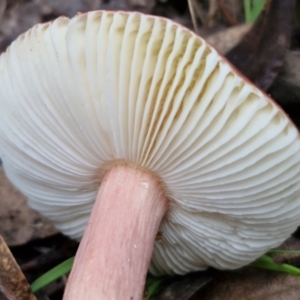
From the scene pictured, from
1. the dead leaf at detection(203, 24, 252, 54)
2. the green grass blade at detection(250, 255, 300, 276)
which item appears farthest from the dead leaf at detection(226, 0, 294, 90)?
the green grass blade at detection(250, 255, 300, 276)

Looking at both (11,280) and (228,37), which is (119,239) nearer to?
(11,280)

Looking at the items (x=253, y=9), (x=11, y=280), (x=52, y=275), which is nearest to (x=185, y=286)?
(x=52, y=275)

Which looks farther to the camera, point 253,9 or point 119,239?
point 253,9

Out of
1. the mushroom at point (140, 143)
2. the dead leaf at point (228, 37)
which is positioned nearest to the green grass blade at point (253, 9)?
the dead leaf at point (228, 37)

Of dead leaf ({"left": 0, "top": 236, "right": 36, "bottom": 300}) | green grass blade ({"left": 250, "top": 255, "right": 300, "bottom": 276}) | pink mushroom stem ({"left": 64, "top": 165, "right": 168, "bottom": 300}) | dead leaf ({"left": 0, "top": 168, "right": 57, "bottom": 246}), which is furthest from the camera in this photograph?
dead leaf ({"left": 0, "top": 168, "right": 57, "bottom": 246})

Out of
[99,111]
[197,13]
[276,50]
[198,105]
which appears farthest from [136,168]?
[197,13]

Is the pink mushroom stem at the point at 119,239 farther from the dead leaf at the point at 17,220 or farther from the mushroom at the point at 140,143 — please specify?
the dead leaf at the point at 17,220

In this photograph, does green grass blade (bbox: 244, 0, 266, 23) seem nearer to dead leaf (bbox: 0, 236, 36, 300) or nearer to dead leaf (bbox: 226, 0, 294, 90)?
dead leaf (bbox: 226, 0, 294, 90)
